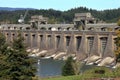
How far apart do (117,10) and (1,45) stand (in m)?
126

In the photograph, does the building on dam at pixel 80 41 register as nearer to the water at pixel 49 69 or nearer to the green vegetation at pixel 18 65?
the water at pixel 49 69

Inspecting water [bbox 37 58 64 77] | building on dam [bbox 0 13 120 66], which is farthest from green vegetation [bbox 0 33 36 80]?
building on dam [bbox 0 13 120 66]

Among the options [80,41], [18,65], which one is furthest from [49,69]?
[18,65]

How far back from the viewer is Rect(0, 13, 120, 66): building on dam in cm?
6594

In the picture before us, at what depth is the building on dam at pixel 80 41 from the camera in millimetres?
65938

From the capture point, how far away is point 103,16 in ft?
495

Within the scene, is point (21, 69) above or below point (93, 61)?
above

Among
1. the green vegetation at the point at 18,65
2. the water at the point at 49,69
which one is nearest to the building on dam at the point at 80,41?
the water at the point at 49,69

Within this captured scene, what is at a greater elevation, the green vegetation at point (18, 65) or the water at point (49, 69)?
the green vegetation at point (18, 65)


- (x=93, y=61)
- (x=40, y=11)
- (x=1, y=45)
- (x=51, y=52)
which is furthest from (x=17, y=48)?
(x=40, y=11)

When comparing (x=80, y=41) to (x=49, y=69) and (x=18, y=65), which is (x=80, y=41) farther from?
(x=18, y=65)

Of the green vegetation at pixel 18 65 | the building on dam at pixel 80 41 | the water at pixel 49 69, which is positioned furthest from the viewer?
the building on dam at pixel 80 41

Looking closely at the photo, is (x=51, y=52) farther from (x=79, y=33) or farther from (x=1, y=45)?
(x=1, y=45)

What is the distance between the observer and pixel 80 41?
75125mm
